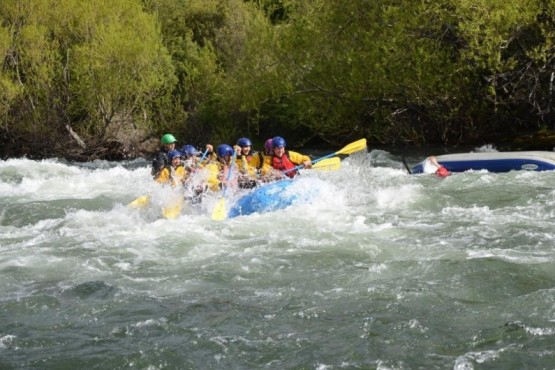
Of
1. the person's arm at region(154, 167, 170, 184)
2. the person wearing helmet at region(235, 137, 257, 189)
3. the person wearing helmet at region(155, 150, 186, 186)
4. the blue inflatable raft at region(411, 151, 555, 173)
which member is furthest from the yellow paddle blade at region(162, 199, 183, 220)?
the blue inflatable raft at region(411, 151, 555, 173)

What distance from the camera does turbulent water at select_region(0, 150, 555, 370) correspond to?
5.16 meters

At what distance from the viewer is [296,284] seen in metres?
6.67

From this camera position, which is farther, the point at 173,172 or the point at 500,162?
the point at 500,162

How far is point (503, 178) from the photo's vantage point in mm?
11719

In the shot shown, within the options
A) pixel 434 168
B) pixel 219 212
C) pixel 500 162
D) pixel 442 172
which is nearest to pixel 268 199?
pixel 219 212

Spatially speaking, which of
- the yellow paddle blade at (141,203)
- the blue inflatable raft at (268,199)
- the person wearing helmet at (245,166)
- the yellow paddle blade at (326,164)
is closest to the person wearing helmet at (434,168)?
the yellow paddle blade at (326,164)

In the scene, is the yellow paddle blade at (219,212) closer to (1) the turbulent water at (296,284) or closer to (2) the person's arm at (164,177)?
(1) the turbulent water at (296,284)

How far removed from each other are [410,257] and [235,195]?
381 centimetres

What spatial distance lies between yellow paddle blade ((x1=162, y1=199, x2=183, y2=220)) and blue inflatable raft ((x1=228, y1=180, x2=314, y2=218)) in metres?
0.67

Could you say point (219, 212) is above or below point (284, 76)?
above

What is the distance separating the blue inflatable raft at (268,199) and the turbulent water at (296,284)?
0.15 m

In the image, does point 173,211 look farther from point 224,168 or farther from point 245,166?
point 245,166

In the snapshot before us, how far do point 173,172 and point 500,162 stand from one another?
17.1ft

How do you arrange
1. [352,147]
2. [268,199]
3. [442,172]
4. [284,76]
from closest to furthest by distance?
1. [268,199]
2. [352,147]
3. [442,172]
4. [284,76]
